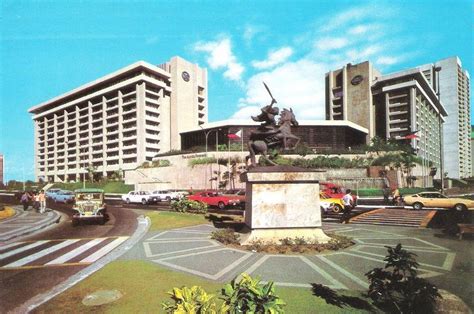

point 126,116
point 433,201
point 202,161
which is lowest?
point 433,201

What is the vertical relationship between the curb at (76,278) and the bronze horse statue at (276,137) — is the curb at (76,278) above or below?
below

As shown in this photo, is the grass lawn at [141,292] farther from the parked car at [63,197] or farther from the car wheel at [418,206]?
the parked car at [63,197]

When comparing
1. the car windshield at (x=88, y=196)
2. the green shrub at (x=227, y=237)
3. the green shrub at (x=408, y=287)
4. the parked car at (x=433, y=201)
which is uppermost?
the car windshield at (x=88, y=196)

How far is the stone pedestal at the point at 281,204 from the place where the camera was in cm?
1171

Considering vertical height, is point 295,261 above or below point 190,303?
below

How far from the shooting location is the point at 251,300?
414 cm

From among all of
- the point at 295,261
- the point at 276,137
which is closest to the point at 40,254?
the point at 295,261

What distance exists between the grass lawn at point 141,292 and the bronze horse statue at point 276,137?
652 centimetres

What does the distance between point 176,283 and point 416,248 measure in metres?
9.47

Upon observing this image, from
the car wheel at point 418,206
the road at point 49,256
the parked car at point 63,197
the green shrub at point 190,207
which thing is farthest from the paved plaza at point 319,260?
the parked car at point 63,197

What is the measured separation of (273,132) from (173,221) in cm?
982

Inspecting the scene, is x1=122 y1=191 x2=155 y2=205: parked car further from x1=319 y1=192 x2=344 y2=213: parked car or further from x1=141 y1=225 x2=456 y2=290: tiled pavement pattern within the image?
x1=141 y1=225 x2=456 y2=290: tiled pavement pattern

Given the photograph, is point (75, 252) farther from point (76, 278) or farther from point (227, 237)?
point (227, 237)

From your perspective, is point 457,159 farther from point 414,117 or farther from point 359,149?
point 359,149
